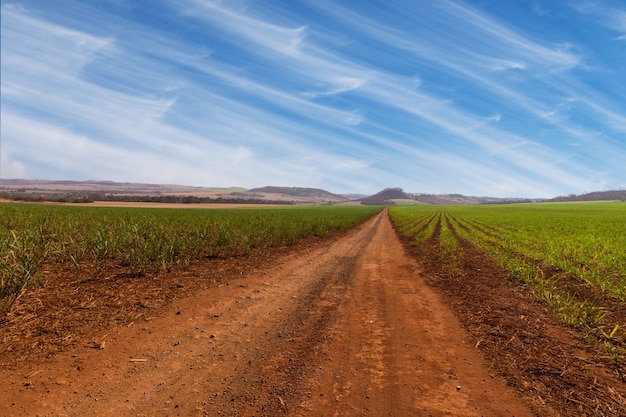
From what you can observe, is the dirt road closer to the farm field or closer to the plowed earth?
the plowed earth

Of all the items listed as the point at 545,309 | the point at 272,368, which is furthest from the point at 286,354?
the point at 545,309

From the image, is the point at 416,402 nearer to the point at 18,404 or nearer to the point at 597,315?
the point at 18,404

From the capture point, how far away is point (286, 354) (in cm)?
493

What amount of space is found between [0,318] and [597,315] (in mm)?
11701

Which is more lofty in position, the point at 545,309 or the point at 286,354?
the point at 545,309

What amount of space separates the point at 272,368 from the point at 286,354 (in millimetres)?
459

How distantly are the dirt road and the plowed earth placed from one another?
0.9 inches

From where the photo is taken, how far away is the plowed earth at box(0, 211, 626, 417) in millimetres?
3670

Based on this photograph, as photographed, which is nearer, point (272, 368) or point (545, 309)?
point (272, 368)

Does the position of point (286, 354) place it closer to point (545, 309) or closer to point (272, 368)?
point (272, 368)

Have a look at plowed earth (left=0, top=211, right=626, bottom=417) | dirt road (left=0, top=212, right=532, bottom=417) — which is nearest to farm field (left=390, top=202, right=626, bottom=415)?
plowed earth (left=0, top=211, right=626, bottom=417)

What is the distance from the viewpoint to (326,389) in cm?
394

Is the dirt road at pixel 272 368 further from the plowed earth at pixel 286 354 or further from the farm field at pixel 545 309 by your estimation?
the farm field at pixel 545 309

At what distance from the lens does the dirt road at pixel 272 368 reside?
3.61m
